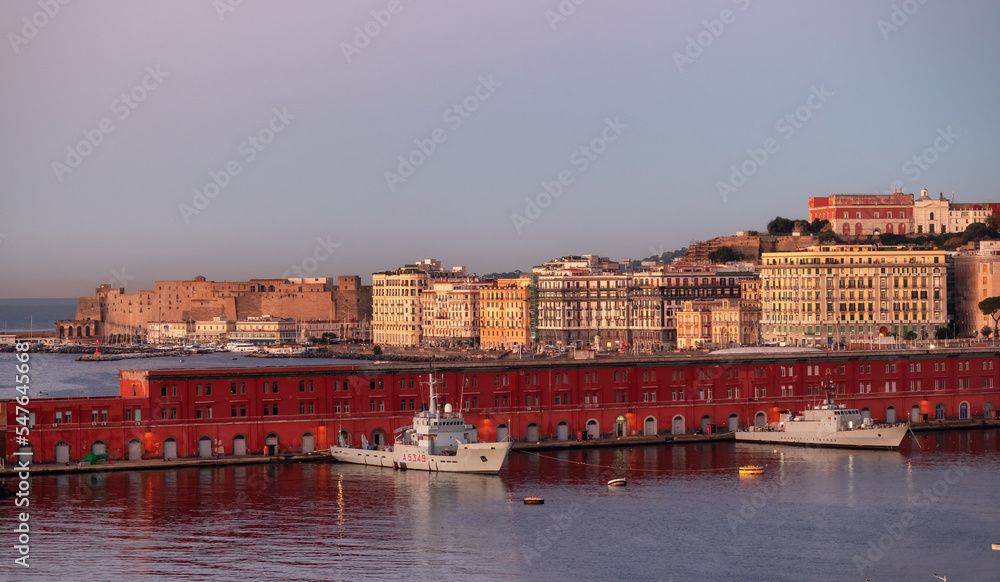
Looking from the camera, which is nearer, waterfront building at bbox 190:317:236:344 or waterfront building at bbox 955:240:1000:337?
waterfront building at bbox 955:240:1000:337

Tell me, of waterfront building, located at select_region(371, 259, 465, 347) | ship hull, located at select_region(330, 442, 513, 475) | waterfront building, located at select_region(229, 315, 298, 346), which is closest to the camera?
ship hull, located at select_region(330, 442, 513, 475)

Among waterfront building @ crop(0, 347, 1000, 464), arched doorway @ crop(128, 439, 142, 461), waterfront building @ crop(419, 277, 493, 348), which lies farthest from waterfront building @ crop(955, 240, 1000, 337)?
arched doorway @ crop(128, 439, 142, 461)

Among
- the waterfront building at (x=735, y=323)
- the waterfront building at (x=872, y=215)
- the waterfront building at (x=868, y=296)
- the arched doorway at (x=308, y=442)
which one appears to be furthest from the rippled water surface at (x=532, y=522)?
the waterfront building at (x=872, y=215)

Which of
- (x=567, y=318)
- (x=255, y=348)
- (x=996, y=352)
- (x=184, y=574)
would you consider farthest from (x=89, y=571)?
(x=255, y=348)

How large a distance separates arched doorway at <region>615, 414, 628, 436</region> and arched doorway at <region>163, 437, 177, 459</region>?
1653 cm

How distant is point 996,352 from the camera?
218 feet

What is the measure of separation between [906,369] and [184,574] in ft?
120

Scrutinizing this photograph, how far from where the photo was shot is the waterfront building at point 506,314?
13525cm

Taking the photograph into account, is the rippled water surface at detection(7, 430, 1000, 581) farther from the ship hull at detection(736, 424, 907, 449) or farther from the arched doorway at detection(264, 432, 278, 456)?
the ship hull at detection(736, 424, 907, 449)

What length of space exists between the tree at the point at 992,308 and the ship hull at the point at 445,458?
56.1m

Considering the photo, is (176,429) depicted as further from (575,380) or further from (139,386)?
(575,380)

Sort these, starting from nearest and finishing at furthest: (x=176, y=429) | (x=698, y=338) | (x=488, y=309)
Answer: (x=176, y=429), (x=698, y=338), (x=488, y=309)

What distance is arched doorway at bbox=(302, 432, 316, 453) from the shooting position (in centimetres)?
5366

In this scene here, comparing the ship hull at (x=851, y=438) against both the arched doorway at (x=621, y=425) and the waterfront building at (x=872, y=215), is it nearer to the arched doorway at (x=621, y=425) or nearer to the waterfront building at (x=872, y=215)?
the arched doorway at (x=621, y=425)
